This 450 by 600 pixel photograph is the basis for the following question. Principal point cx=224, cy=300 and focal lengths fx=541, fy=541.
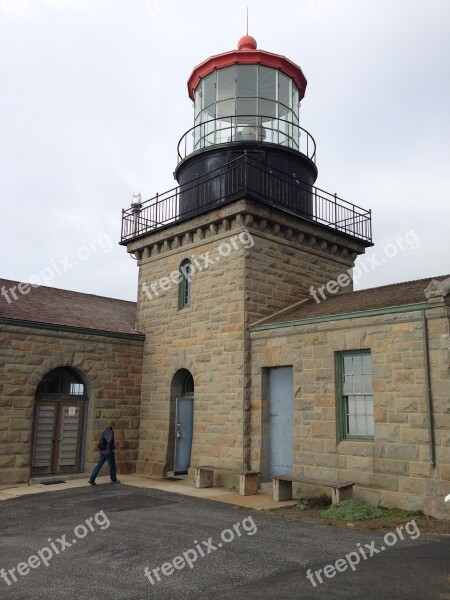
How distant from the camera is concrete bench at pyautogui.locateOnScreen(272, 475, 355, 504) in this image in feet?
31.4

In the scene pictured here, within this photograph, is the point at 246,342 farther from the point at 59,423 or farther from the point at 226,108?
the point at 226,108

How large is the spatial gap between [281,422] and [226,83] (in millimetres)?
9600

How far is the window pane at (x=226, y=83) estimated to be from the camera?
15.3 metres

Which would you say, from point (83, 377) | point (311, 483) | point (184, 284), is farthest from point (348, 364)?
point (83, 377)

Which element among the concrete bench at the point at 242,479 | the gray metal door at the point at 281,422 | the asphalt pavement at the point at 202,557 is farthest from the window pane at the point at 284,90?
the asphalt pavement at the point at 202,557

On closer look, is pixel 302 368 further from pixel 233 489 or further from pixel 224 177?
pixel 224 177

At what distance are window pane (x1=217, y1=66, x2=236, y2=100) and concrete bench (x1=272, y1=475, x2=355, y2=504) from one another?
412 inches

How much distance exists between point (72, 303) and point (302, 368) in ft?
25.1

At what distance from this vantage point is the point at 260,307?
1298cm

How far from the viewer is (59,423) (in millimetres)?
13406

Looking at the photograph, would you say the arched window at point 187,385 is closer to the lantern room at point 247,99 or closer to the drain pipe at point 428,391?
the lantern room at point 247,99

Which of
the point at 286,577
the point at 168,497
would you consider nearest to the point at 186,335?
the point at 168,497

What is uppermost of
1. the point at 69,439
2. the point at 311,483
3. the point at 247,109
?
the point at 247,109

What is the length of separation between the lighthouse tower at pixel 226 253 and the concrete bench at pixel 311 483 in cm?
131
